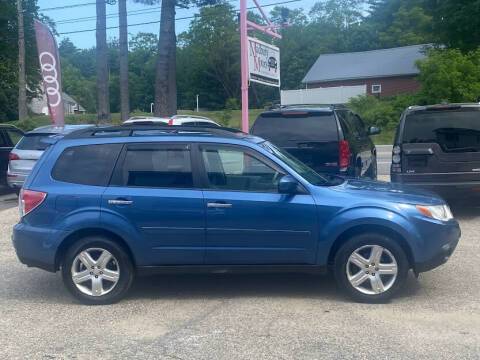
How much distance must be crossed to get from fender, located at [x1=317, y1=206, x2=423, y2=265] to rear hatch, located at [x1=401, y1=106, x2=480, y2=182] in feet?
13.6

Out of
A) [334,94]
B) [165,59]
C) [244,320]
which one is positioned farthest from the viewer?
[334,94]

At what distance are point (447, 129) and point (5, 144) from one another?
35.9 ft

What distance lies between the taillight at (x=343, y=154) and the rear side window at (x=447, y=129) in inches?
40.2

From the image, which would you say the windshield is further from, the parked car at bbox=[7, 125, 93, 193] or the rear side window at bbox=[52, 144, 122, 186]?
the parked car at bbox=[7, 125, 93, 193]

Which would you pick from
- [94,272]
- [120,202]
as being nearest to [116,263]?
[94,272]

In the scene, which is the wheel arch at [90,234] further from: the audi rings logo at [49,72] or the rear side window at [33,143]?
the audi rings logo at [49,72]

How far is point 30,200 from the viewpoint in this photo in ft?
20.1

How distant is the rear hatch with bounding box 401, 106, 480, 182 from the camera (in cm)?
961

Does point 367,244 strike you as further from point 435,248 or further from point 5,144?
point 5,144

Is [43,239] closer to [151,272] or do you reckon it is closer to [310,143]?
[151,272]

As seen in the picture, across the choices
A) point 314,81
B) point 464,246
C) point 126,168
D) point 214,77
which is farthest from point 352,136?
point 214,77

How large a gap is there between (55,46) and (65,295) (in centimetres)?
1672

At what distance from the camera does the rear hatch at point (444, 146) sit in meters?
9.61

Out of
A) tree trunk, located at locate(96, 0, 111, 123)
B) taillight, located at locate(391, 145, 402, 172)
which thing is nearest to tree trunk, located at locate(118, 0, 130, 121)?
tree trunk, located at locate(96, 0, 111, 123)
